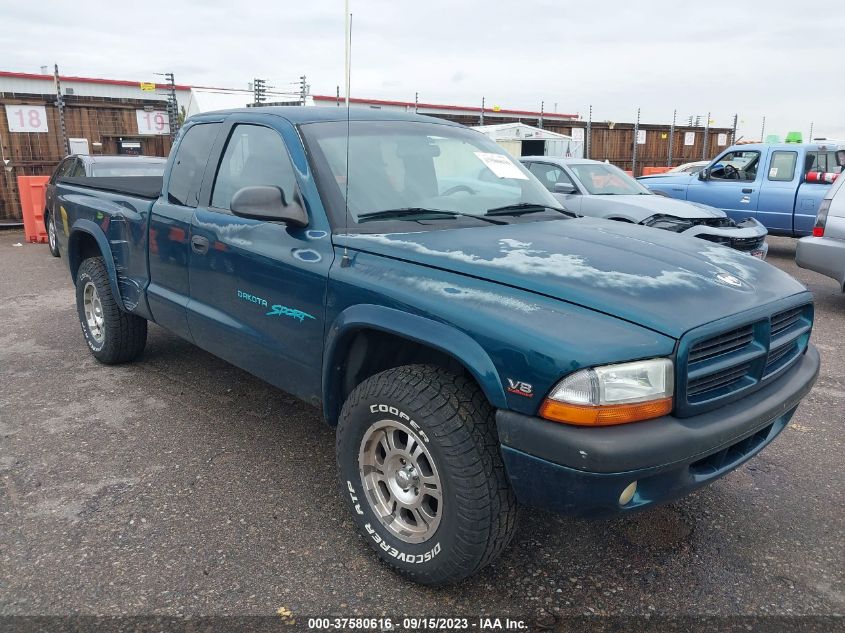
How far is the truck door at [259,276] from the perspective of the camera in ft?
9.78

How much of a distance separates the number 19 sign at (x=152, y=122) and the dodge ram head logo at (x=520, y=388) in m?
15.9

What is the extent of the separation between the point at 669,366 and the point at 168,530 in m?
2.25

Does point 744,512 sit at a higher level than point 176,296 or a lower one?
lower

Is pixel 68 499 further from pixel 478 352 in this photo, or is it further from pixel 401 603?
pixel 478 352

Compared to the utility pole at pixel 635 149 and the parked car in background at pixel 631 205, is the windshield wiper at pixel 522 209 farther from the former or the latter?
the utility pole at pixel 635 149

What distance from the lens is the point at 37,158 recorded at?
47.2 feet

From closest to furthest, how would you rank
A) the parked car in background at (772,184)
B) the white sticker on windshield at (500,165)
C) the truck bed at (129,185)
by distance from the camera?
the white sticker on windshield at (500,165) → the truck bed at (129,185) → the parked car in background at (772,184)

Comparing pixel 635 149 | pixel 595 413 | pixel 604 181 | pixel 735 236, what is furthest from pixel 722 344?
pixel 635 149

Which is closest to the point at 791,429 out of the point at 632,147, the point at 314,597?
the point at 314,597

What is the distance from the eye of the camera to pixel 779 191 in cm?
1043

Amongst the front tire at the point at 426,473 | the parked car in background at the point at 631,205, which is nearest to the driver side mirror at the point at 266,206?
the front tire at the point at 426,473

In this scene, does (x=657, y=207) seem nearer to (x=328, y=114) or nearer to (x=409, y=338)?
(x=328, y=114)

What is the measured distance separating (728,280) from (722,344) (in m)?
0.38

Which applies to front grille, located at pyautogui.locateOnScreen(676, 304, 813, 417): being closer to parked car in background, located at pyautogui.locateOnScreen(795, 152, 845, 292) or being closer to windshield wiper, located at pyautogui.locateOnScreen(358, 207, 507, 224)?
windshield wiper, located at pyautogui.locateOnScreen(358, 207, 507, 224)
